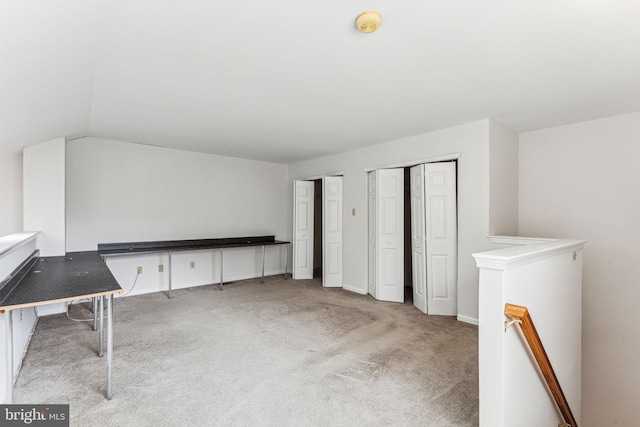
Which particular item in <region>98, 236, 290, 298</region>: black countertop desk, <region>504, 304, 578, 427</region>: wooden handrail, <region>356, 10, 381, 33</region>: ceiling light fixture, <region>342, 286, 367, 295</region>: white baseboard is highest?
→ <region>356, 10, 381, 33</region>: ceiling light fixture

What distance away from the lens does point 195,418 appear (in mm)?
1947

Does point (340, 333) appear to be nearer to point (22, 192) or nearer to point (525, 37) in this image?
point (525, 37)

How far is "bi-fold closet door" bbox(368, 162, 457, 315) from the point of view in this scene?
398cm

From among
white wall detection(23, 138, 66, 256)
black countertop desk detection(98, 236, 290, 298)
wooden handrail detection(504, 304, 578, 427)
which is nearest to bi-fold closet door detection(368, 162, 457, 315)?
wooden handrail detection(504, 304, 578, 427)

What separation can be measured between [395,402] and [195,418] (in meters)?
1.33

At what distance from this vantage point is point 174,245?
16.4ft

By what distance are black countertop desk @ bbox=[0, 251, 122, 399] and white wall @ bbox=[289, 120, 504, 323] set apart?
11.8 ft

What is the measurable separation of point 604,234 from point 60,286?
5.37 metres

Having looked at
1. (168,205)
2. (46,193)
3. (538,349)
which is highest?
(46,193)

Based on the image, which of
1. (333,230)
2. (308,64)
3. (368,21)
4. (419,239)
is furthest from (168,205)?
(368,21)

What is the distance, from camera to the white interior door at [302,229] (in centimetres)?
603

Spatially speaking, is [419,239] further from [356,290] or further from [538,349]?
[538,349]

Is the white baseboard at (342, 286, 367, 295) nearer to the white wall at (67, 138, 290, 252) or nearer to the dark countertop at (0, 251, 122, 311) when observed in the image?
the white wall at (67, 138, 290, 252)

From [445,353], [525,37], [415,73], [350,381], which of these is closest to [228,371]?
[350,381]
